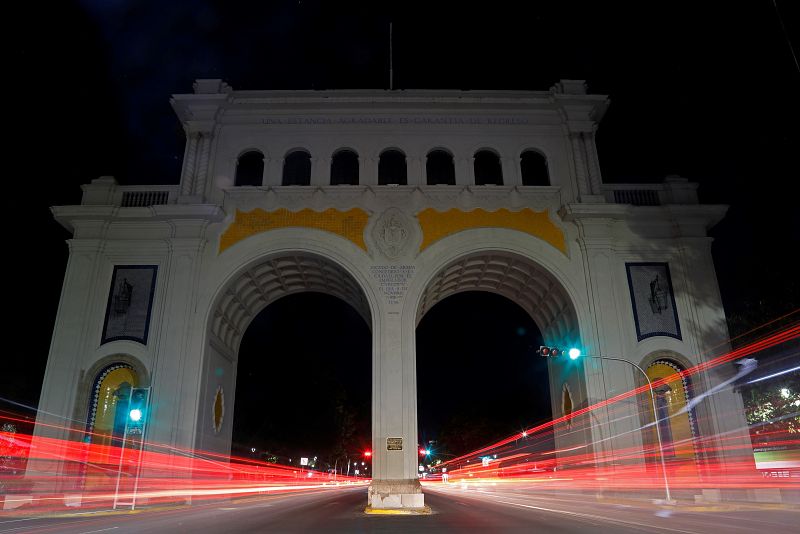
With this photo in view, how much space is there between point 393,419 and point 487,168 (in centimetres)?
1397

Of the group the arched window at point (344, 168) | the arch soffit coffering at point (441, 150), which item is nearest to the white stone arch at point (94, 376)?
the arched window at point (344, 168)

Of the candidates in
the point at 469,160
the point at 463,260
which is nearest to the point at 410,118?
the point at 469,160

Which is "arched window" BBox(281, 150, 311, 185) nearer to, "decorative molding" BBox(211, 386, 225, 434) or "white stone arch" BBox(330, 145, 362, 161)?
"white stone arch" BBox(330, 145, 362, 161)

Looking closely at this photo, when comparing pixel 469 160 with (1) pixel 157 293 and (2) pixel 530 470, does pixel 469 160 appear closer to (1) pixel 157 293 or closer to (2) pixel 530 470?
(1) pixel 157 293

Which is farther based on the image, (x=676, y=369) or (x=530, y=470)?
(x=530, y=470)

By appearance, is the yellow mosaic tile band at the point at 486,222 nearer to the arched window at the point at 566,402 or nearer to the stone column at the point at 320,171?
the stone column at the point at 320,171

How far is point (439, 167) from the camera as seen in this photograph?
29156 mm

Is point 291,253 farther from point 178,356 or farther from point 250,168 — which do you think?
point 178,356

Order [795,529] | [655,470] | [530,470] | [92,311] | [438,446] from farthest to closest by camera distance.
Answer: [438,446]
[530,470]
[92,311]
[655,470]
[795,529]

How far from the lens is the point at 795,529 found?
1085cm

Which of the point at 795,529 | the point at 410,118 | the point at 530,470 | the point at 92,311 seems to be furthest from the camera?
the point at 530,470

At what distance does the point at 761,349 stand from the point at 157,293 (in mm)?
26486

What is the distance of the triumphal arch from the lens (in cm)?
2373

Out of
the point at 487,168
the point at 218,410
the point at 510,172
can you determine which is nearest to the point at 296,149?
the point at 487,168
